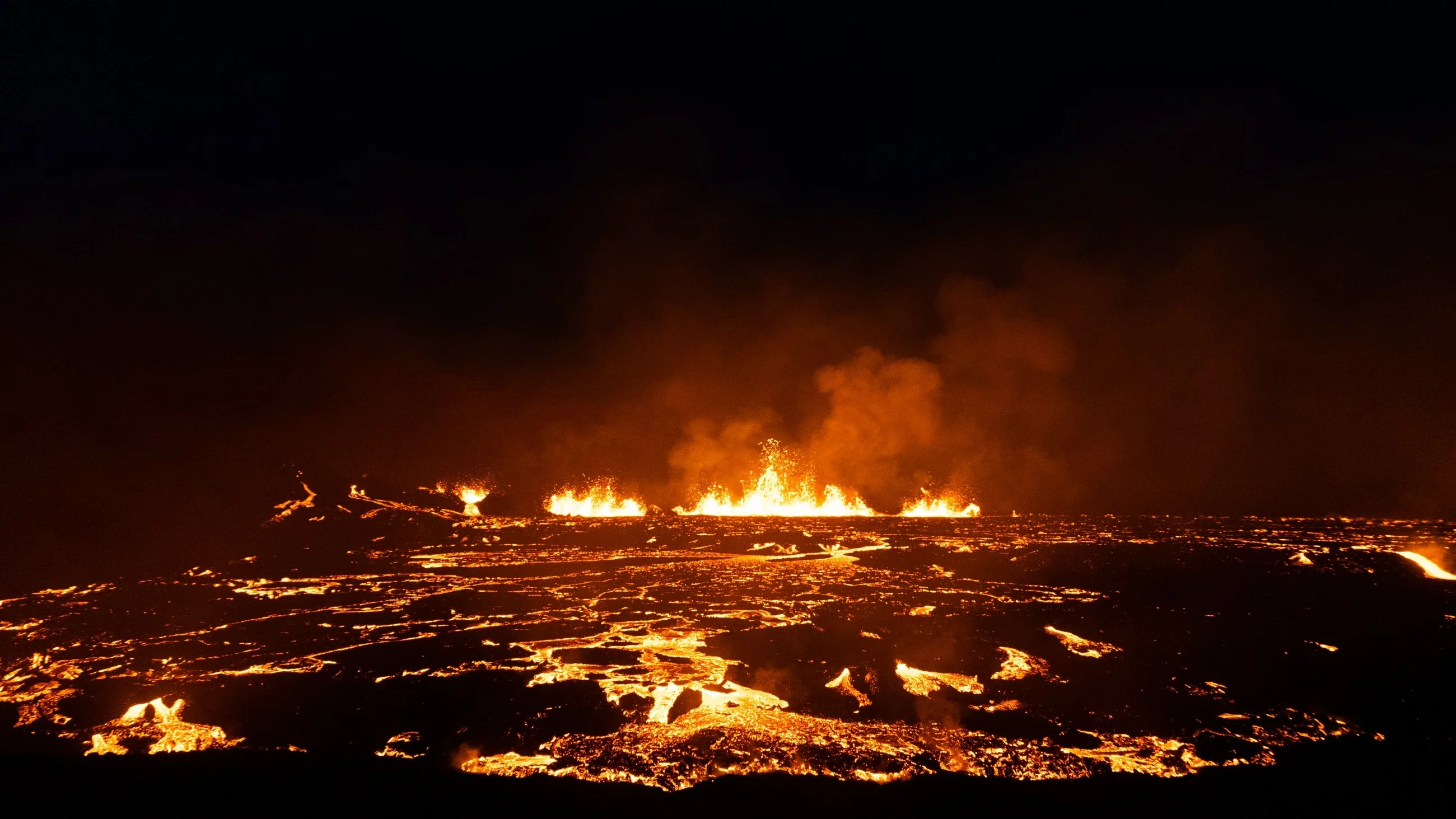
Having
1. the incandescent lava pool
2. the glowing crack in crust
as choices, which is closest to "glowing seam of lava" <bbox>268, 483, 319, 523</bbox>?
the incandescent lava pool

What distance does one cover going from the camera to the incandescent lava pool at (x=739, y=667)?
8375 millimetres

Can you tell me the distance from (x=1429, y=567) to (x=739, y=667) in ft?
121

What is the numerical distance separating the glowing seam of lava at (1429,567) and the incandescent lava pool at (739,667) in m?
0.91

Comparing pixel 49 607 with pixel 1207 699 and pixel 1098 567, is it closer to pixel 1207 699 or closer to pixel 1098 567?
pixel 1207 699

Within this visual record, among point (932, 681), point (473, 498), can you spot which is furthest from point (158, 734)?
point (473, 498)

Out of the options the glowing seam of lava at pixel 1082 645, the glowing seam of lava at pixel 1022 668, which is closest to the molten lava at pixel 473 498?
the glowing seam of lava at pixel 1082 645

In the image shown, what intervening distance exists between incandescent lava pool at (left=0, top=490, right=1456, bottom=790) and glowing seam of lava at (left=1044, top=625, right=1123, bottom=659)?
14 centimetres

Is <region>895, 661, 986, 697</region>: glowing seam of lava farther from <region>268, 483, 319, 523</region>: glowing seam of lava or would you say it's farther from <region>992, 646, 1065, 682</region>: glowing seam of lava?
<region>268, 483, 319, 523</region>: glowing seam of lava

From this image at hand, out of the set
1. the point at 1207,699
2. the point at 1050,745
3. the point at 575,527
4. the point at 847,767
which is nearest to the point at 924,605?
the point at 1207,699

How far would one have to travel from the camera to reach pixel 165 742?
8500mm

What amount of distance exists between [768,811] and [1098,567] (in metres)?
27.4

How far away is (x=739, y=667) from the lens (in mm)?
12000

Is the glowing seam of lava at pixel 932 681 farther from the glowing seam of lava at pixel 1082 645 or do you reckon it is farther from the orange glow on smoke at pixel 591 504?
the orange glow on smoke at pixel 591 504

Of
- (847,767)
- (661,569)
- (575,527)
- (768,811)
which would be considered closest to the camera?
(768,811)
